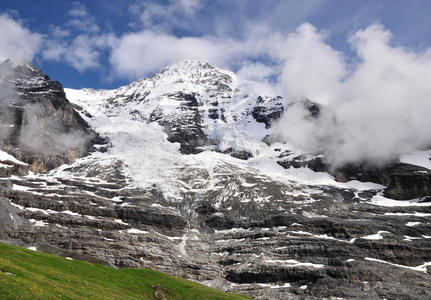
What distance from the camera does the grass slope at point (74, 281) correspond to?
131 ft

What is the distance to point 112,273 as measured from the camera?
81000 millimetres

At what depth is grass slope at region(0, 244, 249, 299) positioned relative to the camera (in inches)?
1576

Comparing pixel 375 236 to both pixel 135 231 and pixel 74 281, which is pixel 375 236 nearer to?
pixel 135 231

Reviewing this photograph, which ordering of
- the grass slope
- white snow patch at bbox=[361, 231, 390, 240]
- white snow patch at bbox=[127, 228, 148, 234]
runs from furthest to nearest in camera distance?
white snow patch at bbox=[127, 228, 148, 234] < white snow patch at bbox=[361, 231, 390, 240] < the grass slope

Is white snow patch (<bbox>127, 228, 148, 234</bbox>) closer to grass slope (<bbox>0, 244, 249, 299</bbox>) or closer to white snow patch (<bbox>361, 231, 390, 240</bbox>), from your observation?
grass slope (<bbox>0, 244, 249, 299</bbox>)

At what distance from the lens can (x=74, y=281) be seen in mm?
55156

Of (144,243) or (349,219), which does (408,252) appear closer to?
(349,219)

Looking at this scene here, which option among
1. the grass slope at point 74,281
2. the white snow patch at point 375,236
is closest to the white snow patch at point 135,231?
the grass slope at point 74,281

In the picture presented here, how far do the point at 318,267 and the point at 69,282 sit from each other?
119 metres

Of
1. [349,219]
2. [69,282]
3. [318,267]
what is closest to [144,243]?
[318,267]

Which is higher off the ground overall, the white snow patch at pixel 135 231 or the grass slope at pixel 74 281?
the white snow patch at pixel 135 231

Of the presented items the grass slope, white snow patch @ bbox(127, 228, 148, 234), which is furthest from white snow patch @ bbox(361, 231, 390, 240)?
the grass slope

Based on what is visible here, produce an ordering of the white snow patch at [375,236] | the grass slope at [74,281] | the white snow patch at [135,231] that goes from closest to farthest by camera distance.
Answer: the grass slope at [74,281] → the white snow patch at [375,236] → the white snow patch at [135,231]

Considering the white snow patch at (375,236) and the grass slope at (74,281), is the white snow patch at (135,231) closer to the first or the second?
the grass slope at (74,281)
